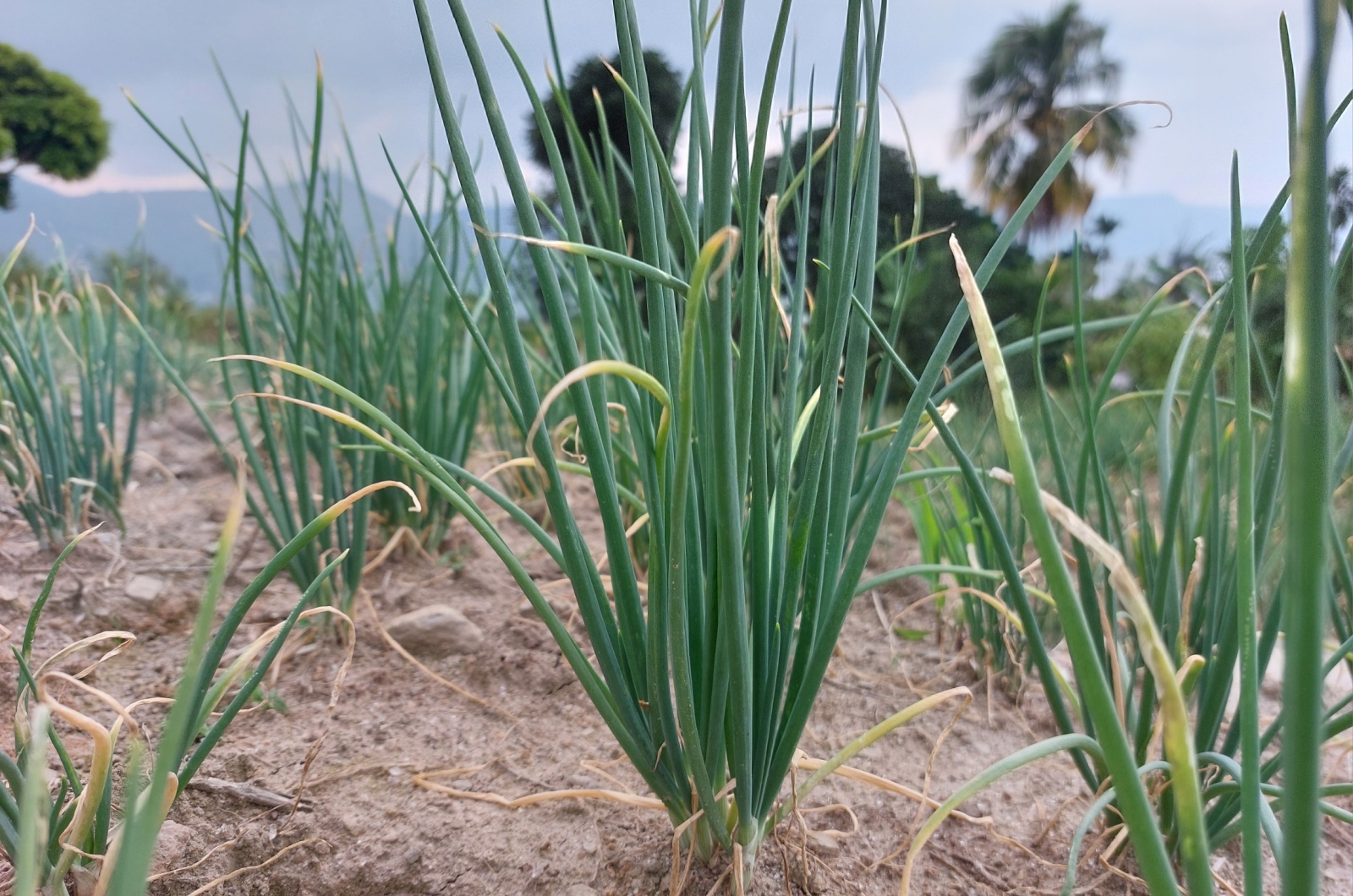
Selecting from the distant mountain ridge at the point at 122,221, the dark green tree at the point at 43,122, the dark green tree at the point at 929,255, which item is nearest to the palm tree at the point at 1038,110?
the dark green tree at the point at 929,255

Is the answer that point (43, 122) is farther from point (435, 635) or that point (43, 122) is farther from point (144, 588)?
point (435, 635)

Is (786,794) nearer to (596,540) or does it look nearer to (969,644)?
(969,644)

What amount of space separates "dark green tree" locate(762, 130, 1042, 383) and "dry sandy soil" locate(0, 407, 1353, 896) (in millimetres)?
727

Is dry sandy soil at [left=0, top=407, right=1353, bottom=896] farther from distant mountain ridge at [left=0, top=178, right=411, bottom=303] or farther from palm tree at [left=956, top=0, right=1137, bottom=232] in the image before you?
palm tree at [left=956, top=0, right=1137, bottom=232]

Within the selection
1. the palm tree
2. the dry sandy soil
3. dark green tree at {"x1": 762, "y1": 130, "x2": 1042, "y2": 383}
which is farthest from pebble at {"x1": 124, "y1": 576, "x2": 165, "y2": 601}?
the palm tree

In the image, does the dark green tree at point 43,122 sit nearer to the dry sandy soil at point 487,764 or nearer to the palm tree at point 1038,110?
the dry sandy soil at point 487,764

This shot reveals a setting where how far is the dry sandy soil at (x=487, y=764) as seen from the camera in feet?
1.19

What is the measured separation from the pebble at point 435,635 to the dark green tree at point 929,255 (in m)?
0.77

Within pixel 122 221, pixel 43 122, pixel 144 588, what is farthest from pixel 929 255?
pixel 43 122

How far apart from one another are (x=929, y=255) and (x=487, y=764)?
1.27 m

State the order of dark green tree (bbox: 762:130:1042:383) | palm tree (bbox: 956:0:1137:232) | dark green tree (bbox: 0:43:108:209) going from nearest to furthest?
dark green tree (bbox: 762:130:1042:383) < palm tree (bbox: 956:0:1137:232) < dark green tree (bbox: 0:43:108:209)

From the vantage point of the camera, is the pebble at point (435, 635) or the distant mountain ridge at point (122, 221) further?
the distant mountain ridge at point (122, 221)

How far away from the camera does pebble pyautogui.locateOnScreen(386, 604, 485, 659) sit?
57cm

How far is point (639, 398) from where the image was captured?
0.35m
